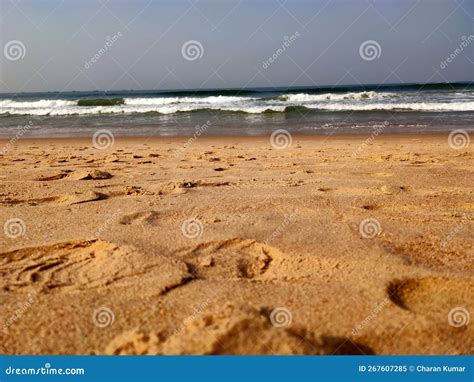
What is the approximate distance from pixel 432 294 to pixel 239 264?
3.16ft

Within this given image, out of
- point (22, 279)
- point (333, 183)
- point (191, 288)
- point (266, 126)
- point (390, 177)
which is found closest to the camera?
point (191, 288)

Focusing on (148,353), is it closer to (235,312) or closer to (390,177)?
(235,312)

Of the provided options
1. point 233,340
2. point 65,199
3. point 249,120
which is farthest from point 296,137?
point 233,340

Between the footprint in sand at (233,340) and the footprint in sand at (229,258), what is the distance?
51 centimetres

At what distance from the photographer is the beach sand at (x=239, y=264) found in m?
1.79

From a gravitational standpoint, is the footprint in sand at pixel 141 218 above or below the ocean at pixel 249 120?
below

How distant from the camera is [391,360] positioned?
5.65 feet

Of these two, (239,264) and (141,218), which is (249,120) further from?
(239,264)

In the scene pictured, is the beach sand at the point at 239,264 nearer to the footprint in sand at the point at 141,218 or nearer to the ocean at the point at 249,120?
the footprint in sand at the point at 141,218

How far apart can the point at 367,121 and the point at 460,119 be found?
2719mm

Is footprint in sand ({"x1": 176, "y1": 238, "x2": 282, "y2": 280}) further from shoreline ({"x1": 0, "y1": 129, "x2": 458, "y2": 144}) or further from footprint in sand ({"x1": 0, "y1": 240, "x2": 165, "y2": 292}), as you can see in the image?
shoreline ({"x1": 0, "y1": 129, "x2": 458, "y2": 144})

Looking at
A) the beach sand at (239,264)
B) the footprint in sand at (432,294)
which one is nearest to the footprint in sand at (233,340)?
the beach sand at (239,264)

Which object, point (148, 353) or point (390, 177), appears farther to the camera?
point (390, 177)

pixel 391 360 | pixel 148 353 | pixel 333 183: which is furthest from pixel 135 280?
pixel 333 183
